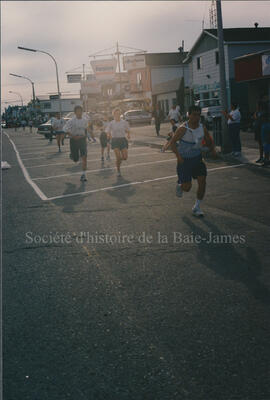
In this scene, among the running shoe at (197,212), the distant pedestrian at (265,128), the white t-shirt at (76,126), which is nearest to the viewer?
the running shoe at (197,212)

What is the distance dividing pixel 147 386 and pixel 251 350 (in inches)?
33.0

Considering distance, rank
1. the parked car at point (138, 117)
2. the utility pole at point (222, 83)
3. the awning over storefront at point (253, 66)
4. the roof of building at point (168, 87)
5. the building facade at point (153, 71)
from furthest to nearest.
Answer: the building facade at point (153, 71) < the roof of building at point (168, 87) < the parked car at point (138, 117) < the awning over storefront at point (253, 66) < the utility pole at point (222, 83)

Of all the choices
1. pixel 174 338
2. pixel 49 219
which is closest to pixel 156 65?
pixel 49 219

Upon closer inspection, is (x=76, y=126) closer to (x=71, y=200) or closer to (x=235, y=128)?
(x=71, y=200)

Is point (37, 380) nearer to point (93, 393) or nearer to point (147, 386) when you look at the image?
point (93, 393)

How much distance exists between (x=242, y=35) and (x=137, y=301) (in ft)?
129

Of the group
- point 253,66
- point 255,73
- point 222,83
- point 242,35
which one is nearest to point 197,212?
point 222,83

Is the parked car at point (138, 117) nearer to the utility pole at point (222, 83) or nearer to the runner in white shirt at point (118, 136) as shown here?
the utility pole at point (222, 83)

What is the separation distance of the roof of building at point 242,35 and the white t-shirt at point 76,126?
2853 cm

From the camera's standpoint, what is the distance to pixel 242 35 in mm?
40188

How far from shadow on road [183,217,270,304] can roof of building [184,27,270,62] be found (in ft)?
116

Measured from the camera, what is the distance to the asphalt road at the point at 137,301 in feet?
10.2

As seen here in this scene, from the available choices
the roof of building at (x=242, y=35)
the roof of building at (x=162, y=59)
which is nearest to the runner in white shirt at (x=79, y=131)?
the roof of building at (x=242, y=35)

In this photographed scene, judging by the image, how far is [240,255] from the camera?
5746 mm
